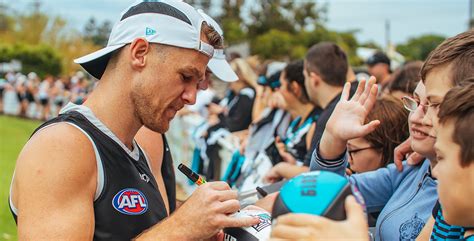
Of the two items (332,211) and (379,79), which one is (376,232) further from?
(379,79)

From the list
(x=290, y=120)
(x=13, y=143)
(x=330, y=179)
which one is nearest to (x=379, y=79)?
(x=290, y=120)

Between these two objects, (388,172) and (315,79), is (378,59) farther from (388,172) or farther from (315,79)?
(388,172)

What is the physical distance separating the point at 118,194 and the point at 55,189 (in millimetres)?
289

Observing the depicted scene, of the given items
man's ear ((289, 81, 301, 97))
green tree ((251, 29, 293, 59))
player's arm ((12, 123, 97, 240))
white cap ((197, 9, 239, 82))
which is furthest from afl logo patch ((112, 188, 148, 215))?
green tree ((251, 29, 293, 59))

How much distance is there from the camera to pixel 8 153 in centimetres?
1442

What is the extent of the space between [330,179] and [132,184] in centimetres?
117

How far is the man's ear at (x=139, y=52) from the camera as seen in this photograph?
7.83 feet

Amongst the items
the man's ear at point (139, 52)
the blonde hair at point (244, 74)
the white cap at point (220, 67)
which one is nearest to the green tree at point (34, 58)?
the blonde hair at point (244, 74)

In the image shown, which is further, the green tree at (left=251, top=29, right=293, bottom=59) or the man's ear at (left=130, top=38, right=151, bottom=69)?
the green tree at (left=251, top=29, right=293, bottom=59)

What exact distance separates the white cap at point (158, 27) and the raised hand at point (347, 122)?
71 centimetres

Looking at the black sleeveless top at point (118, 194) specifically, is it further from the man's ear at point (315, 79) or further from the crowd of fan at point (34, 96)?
the crowd of fan at point (34, 96)

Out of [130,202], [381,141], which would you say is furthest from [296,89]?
[130,202]

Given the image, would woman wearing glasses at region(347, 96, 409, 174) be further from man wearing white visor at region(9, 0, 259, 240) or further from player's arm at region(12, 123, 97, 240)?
player's arm at region(12, 123, 97, 240)

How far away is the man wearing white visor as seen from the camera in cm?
205
